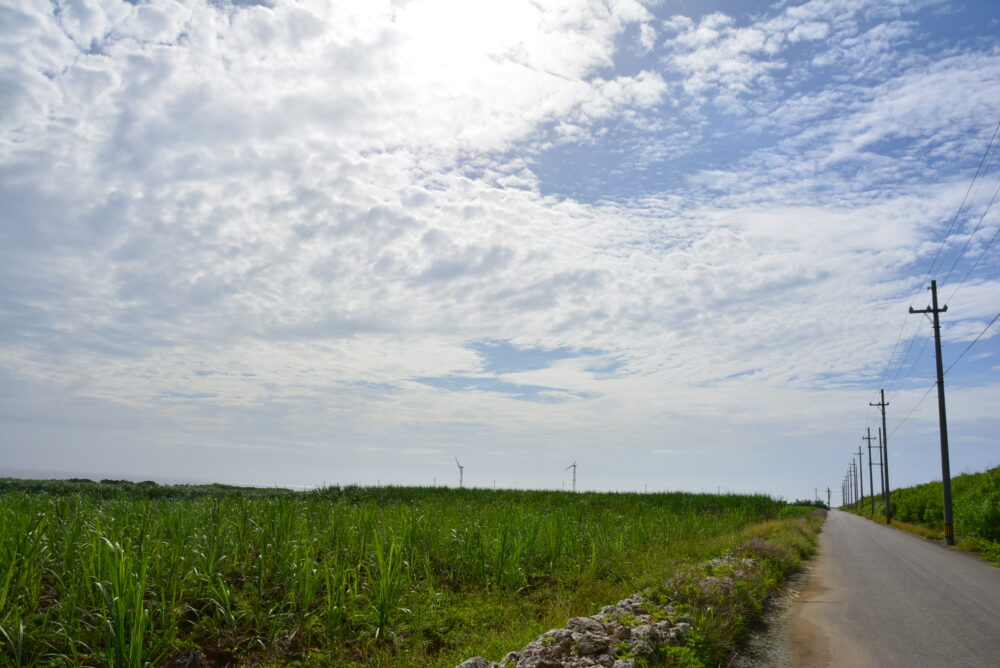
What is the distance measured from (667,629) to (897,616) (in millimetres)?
4423

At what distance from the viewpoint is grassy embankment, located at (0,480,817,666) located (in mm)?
6016

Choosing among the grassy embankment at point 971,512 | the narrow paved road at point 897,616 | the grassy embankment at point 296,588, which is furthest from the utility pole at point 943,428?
the grassy embankment at point 296,588

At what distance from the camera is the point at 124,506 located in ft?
37.1

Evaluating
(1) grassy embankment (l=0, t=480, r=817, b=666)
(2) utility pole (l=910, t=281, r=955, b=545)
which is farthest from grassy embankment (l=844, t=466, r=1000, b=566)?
(1) grassy embankment (l=0, t=480, r=817, b=666)

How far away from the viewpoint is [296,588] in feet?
24.9

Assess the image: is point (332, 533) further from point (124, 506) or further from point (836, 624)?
point (836, 624)

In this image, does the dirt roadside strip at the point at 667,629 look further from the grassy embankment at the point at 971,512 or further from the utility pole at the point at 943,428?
the utility pole at the point at 943,428

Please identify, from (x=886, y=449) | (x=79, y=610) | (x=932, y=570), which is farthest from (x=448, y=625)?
(x=886, y=449)

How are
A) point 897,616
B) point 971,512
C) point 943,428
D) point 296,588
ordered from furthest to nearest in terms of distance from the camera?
point 943,428
point 971,512
point 897,616
point 296,588

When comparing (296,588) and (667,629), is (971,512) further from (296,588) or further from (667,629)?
(296,588)

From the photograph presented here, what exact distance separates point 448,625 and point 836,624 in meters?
4.92

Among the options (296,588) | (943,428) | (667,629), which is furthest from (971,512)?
(296,588)

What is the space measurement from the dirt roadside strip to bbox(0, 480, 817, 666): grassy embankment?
5 centimetres

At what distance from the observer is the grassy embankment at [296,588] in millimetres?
6016
